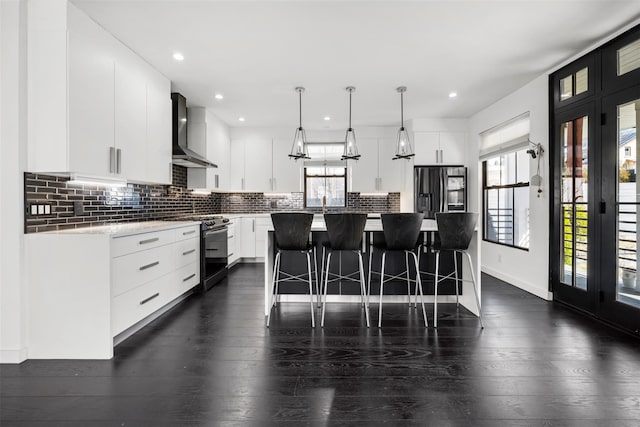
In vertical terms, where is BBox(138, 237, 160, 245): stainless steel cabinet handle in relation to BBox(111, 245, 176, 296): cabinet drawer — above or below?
above

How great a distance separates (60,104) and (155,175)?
129 centimetres

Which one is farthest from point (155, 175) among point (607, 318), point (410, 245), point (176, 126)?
point (607, 318)

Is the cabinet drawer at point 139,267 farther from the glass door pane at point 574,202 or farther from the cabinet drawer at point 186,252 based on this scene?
the glass door pane at point 574,202

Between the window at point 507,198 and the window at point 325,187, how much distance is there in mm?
2537

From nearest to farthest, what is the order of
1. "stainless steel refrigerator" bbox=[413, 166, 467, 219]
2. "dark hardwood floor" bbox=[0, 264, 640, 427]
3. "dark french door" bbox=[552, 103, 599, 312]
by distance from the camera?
1. "dark hardwood floor" bbox=[0, 264, 640, 427]
2. "dark french door" bbox=[552, 103, 599, 312]
3. "stainless steel refrigerator" bbox=[413, 166, 467, 219]

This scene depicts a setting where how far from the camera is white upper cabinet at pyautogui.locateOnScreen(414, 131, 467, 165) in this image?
18.5 ft

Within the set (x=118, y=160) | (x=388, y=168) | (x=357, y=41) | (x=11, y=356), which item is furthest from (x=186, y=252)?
(x=388, y=168)

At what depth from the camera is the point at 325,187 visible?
6.59 metres

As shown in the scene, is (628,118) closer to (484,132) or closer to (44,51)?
(484,132)

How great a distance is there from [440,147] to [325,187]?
2.25 meters

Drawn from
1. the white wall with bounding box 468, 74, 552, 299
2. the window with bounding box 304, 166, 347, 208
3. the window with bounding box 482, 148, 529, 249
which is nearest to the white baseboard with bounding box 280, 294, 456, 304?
the white wall with bounding box 468, 74, 552, 299

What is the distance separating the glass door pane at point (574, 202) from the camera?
10.6 feet

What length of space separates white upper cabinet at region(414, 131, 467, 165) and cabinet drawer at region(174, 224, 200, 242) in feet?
12.2

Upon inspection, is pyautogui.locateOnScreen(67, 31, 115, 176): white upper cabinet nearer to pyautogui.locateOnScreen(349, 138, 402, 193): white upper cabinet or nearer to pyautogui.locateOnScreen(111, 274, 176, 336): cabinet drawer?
pyautogui.locateOnScreen(111, 274, 176, 336): cabinet drawer
